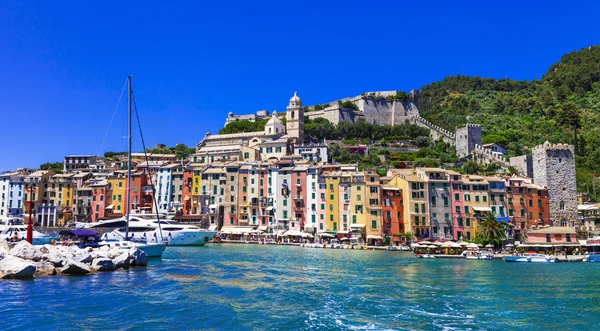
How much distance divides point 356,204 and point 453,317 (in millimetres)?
41744

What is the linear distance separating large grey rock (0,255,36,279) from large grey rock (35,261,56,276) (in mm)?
905

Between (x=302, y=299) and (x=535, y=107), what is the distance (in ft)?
344

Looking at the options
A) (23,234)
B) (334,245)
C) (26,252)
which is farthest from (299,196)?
(26,252)

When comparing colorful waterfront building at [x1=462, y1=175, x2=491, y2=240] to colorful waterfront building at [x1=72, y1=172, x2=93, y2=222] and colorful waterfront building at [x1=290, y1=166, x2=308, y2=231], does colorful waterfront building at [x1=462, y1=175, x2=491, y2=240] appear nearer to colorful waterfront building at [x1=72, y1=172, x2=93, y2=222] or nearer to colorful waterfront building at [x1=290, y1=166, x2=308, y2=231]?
colorful waterfront building at [x1=290, y1=166, x2=308, y2=231]

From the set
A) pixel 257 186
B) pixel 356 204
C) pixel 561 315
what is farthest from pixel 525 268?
pixel 257 186

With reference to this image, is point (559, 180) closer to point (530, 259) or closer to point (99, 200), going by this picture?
point (530, 259)

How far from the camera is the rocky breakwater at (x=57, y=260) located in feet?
84.3

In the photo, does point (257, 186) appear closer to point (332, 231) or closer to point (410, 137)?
point (332, 231)

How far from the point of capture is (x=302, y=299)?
22188 millimetres

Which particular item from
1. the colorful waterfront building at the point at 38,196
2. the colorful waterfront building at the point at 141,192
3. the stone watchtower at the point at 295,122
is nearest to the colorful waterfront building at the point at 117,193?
the colorful waterfront building at the point at 141,192

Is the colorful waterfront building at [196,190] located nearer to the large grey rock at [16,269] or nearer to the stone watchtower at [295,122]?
the stone watchtower at [295,122]

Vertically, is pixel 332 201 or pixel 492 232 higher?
pixel 332 201

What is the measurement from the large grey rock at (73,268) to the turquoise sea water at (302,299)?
1062mm

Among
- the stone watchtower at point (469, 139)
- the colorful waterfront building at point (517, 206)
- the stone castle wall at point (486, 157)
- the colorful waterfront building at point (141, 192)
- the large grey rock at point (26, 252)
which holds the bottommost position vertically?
the large grey rock at point (26, 252)
